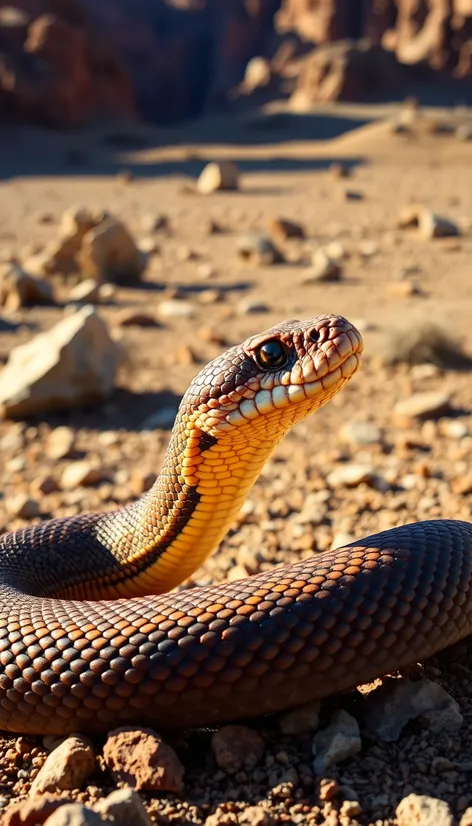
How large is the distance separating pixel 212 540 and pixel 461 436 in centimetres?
315

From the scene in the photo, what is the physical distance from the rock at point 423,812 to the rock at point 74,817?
862 mm

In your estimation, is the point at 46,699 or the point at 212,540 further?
the point at 212,540

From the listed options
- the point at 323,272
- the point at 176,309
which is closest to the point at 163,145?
the point at 323,272

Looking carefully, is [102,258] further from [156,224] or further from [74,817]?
[74,817]

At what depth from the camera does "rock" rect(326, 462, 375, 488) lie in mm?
5672

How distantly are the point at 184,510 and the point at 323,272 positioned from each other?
8237 mm

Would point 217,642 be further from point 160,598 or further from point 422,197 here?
point 422,197

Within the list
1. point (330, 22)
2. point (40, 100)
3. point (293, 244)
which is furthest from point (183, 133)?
point (293, 244)

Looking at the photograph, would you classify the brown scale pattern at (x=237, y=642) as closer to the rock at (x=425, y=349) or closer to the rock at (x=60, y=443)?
the rock at (x=60, y=443)

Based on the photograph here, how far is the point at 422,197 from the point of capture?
19031 millimetres

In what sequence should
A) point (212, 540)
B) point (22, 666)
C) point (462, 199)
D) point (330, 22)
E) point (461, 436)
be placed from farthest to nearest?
point (330, 22) → point (462, 199) → point (461, 436) → point (212, 540) → point (22, 666)

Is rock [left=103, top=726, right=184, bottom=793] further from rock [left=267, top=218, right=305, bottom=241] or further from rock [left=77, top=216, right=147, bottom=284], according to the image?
rock [left=267, top=218, right=305, bottom=241]

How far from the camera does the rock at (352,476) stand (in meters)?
5.67

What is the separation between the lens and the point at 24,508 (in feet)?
19.1
